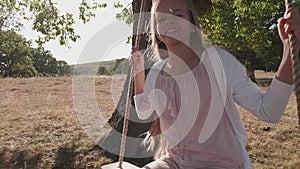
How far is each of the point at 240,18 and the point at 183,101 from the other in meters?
5.38

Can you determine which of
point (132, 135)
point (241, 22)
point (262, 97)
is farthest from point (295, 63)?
point (241, 22)

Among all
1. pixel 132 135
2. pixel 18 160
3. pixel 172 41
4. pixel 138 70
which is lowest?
pixel 18 160

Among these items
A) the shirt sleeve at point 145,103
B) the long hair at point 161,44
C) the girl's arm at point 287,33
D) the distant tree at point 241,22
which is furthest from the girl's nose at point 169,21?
the distant tree at point 241,22

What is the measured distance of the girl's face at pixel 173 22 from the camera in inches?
70.7

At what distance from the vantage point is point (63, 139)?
506cm

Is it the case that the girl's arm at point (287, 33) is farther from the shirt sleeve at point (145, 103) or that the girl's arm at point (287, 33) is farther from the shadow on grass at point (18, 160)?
the shadow on grass at point (18, 160)

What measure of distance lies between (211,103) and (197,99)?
0.07m

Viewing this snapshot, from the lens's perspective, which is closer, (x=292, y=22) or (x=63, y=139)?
(x=292, y=22)

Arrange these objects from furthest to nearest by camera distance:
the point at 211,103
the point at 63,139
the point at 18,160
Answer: the point at 63,139, the point at 18,160, the point at 211,103

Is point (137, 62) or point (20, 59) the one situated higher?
point (20, 59)

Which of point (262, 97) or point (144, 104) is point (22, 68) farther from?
point (262, 97)

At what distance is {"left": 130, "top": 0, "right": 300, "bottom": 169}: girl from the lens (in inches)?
65.4

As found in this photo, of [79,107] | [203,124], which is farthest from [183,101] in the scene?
[79,107]

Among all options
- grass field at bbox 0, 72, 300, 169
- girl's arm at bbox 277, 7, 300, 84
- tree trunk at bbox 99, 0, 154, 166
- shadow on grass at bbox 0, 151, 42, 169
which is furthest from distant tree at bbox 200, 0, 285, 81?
girl's arm at bbox 277, 7, 300, 84
